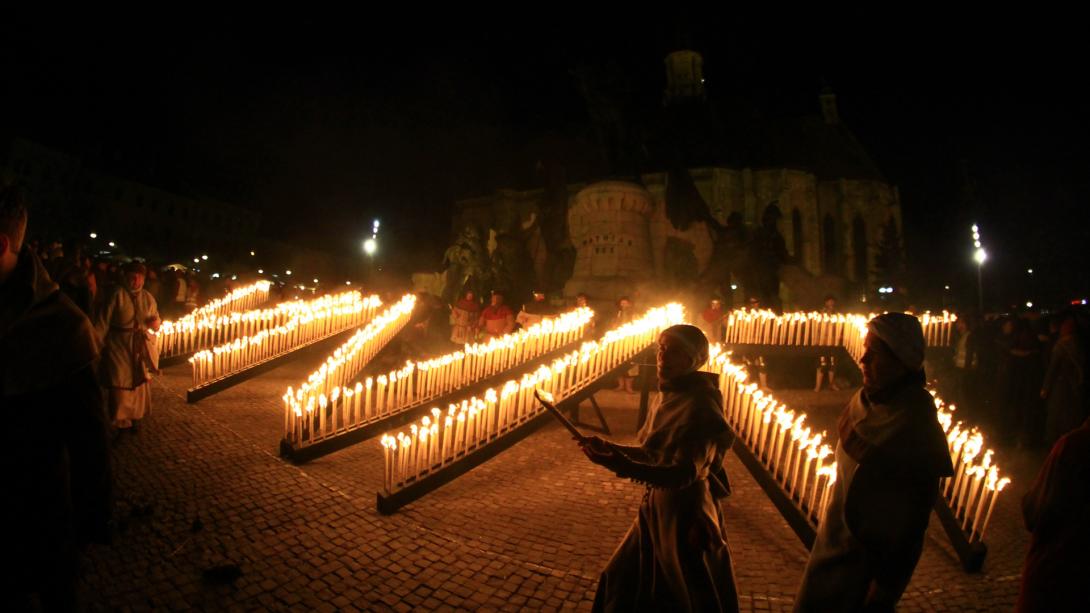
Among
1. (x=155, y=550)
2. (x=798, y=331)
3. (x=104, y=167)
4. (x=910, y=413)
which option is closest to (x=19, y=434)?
(x=155, y=550)

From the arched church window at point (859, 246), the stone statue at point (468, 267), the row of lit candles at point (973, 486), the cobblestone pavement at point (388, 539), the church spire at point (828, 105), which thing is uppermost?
the church spire at point (828, 105)

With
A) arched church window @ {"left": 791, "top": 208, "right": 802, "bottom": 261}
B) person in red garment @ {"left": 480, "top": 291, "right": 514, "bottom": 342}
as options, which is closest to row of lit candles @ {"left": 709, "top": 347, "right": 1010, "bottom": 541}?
person in red garment @ {"left": 480, "top": 291, "right": 514, "bottom": 342}

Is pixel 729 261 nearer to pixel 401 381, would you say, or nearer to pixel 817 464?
pixel 401 381

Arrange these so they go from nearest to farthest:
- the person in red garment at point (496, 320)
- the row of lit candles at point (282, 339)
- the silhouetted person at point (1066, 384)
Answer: the silhouetted person at point (1066, 384)
the row of lit candles at point (282, 339)
the person in red garment at point (496, 320)

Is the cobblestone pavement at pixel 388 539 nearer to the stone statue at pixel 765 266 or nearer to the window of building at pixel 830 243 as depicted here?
the stone statue at pixel 765 266

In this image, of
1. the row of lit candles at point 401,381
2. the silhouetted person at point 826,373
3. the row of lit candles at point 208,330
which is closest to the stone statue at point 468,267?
the row of lit candles at point 208,330

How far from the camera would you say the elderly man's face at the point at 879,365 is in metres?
2.70

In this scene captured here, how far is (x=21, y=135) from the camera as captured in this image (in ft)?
121

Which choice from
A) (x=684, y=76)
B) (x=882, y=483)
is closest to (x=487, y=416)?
(x=882, y=483)

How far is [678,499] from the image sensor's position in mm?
2916

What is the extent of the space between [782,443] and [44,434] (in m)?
5.51

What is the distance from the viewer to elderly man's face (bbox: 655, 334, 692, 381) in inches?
119

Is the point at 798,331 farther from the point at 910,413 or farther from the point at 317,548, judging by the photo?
the point at 317,548

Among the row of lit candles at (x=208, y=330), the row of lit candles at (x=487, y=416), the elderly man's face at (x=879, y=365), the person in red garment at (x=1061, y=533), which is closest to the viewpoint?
the person in red garment at (x=1061, y=533)
